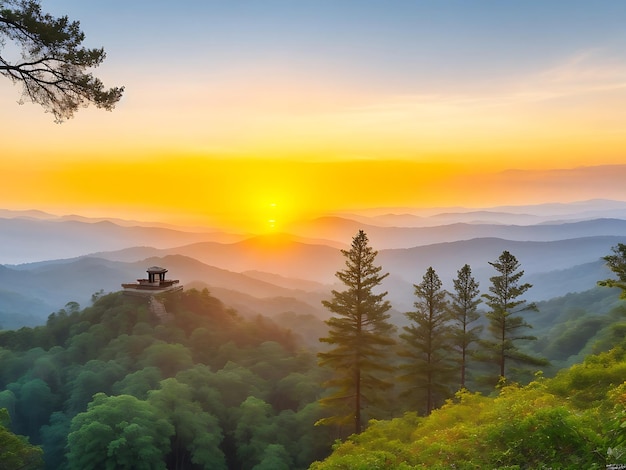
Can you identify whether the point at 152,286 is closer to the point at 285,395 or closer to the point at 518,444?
the point at 285,395

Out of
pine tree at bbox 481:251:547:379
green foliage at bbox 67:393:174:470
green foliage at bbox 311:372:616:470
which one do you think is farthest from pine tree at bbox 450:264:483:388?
green foliage at bbox 67:393:174:470

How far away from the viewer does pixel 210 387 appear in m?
40.2

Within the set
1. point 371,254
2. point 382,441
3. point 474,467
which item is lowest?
point 382,441

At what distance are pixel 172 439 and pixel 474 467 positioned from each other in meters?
32.7

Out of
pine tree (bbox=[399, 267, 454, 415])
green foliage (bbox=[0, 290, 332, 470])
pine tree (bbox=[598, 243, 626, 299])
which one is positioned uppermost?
pine tree (bbox=[598, 243, 626, 299])

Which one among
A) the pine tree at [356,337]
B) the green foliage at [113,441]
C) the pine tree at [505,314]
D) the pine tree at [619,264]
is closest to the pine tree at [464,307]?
the pine tree at [505,314]

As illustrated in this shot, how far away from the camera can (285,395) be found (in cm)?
4556

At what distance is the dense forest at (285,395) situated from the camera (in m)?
10.1

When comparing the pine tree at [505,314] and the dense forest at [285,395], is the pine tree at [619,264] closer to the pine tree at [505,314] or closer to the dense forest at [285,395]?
the dense forest at [285,395]

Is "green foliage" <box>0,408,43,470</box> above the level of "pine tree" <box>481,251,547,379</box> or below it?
below

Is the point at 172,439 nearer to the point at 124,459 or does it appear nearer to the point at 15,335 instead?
the point at 124,459

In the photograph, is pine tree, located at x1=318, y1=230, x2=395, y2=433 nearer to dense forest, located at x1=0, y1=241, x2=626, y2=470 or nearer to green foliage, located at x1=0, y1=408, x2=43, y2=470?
dense forest, located at x1=0, y1=241, x2=626, y2=470

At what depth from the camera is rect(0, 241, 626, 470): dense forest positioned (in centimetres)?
1009

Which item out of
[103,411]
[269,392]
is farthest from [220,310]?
[103,411]
